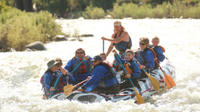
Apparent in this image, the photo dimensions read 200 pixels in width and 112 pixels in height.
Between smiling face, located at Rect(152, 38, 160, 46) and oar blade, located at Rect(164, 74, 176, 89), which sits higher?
smiling face, located at Rect(152, 38, 160, 46)

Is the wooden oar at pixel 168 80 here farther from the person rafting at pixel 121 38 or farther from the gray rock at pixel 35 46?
the gray rock at pixel 35 46

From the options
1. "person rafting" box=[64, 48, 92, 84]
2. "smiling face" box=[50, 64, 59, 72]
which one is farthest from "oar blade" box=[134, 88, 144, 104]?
"smiling face" box=[50, 64, 59, 72]

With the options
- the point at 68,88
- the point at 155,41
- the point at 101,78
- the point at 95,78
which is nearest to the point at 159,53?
the point at 155,41

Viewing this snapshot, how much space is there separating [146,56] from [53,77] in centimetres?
214

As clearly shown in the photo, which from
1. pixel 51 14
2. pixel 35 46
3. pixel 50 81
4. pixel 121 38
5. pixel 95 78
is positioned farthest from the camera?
pixel 51 14

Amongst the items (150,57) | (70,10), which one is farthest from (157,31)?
(70,10)

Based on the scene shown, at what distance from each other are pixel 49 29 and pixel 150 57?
8235 millimetres

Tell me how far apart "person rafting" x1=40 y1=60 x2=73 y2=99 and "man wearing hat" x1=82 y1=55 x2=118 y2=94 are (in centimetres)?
48

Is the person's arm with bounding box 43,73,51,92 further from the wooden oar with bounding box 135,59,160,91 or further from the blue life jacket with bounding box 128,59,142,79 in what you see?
the wooden oar with bounding box 135,59,160,91

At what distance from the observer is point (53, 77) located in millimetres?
5988

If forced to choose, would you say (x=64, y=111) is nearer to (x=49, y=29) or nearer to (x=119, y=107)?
(x=119, y=107)

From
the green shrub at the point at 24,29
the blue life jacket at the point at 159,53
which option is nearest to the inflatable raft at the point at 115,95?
the blue life jacket at the point at 159,53

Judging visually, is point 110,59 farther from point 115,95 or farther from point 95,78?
point 95,78

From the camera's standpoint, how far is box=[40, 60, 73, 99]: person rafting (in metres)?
5.86
